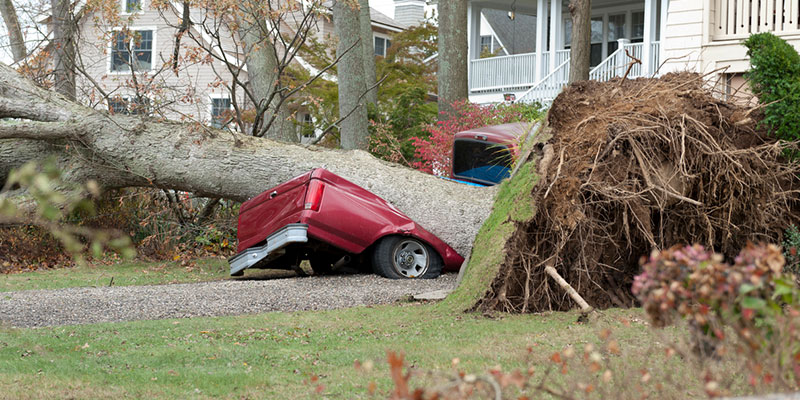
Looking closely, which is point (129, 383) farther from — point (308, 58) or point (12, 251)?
point (308, 58)

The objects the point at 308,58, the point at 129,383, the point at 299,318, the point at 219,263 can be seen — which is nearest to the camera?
the point at 129,383

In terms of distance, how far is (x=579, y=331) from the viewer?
7.18m

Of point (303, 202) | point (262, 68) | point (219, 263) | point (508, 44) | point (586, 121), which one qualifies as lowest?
point (219, 263)

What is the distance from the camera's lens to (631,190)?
841 centimetres

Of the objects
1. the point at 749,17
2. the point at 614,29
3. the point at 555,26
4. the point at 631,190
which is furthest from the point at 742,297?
the point at 614,29

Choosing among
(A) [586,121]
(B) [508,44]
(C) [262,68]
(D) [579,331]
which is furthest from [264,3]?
(B) [508,44]

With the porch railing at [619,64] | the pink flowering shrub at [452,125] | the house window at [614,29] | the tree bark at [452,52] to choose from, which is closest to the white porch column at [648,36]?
the porch railing at [619,64]

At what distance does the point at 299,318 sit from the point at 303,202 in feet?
11.3

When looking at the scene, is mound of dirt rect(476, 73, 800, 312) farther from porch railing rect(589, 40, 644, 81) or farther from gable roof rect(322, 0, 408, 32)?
gable roof rect(322, 0, 408, 32)

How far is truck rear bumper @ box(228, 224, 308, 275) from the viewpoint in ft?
37.3

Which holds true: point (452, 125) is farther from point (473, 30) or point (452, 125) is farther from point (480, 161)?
point (473, 30)

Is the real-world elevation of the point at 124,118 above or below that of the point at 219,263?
above

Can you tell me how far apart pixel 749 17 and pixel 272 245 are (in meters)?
10.4

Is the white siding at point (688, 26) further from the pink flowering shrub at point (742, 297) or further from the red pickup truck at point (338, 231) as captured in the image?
the pink flowering shrub at point (742, 297)
